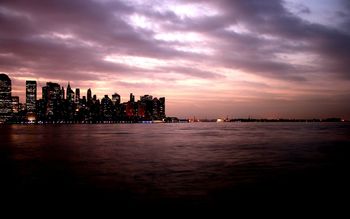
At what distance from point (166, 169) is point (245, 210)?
14212 mm

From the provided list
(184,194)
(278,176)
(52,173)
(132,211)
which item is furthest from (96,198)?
(278,176)

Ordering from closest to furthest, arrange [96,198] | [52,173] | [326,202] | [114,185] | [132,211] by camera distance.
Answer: [132,211] → [326,202] → [96,198] → [114,185] → [52,173]

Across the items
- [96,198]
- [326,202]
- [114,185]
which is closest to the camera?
[326,202]

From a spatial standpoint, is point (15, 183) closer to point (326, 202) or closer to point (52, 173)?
point (52, 173)

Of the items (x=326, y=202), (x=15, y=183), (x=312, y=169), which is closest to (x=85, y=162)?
(x=15, y=183)

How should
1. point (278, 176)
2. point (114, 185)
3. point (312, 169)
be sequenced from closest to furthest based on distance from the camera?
1. point (114, 185)
2. point (278, 176)
3. point (312, 169)

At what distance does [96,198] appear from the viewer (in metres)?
18.2

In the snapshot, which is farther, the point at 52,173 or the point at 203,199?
the point at 52,173

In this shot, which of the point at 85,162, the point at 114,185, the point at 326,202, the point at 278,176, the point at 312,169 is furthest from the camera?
the point at 85,162

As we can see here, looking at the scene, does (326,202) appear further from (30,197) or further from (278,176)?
(30,197)

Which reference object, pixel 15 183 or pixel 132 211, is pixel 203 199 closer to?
pixel 132 211

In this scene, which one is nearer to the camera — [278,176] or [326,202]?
[326,202]

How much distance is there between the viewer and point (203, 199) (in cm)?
1791

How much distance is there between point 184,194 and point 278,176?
930 centimetres
